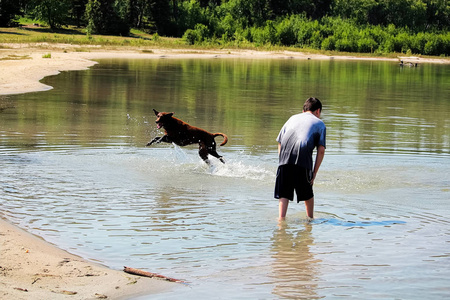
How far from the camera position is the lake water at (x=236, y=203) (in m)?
7.19

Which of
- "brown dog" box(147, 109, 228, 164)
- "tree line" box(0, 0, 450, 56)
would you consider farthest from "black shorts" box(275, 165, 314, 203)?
"tree line" box(0, 0, 450, 56)

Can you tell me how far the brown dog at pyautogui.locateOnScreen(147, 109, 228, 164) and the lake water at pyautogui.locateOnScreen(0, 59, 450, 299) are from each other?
462 millimetres

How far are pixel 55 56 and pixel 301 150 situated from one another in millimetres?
48695

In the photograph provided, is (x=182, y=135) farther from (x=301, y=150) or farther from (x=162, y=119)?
(x=301, y=150)

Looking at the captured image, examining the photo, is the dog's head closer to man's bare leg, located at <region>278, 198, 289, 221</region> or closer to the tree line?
man's bare leg, located at <region>278, 198, 289, 221</region>

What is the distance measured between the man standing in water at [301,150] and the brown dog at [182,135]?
437cm

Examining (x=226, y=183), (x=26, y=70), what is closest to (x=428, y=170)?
(x=226, y=183)

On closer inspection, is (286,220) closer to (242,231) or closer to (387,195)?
(242,231)

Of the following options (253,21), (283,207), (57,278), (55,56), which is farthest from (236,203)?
(253,21)

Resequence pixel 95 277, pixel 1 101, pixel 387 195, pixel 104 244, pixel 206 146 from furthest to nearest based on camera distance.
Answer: pixel 1 101 < pixel 206 146 < pixel 387 195 < pixel 104 244 < pixel 95 277

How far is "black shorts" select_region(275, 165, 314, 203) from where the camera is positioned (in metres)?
8.78

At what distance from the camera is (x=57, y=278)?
6488 millimetres

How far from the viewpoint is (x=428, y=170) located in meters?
13.9

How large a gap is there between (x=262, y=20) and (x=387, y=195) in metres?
105
